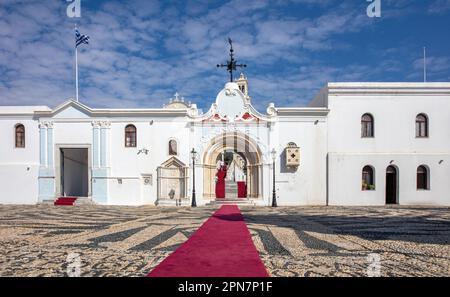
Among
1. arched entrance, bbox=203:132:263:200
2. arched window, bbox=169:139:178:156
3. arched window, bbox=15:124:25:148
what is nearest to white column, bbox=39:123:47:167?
arched window, bbox=15:124:25:148

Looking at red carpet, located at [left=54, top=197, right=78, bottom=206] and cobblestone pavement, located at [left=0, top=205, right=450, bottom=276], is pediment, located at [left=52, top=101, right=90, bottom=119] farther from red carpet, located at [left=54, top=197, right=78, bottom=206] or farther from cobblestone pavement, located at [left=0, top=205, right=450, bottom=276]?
cobblestone pavement, located at [left=0, top=205, right=450, bottom=276]

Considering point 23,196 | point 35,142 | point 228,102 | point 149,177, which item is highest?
point 228,102

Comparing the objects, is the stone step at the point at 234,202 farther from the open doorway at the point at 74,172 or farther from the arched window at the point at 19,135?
the arched window at the point at 19,135

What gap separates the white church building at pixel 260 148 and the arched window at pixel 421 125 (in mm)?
67

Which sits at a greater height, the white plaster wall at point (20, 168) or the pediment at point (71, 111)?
the pediment at point (71, 111)

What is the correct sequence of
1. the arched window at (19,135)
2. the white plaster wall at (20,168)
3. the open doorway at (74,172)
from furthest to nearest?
1. the open doorway at (74,172)
2. the arched window at (19,135)
3. the white plaster wall at (20,168)

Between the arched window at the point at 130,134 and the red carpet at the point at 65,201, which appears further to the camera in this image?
the arched window at the point at 130,134

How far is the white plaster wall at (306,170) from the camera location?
19.9 metres

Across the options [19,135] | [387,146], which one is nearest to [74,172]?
[19,135]

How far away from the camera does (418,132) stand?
797 inches

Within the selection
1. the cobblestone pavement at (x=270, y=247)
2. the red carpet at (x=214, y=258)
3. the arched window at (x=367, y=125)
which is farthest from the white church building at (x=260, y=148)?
the red carpet at (x=214, y=258)
